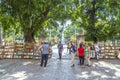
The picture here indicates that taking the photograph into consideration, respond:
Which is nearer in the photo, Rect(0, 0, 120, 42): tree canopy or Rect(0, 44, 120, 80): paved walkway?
Rect(0, 44, 120, 80): paved walkway

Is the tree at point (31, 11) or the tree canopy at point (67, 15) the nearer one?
the tree at point (31, 11)

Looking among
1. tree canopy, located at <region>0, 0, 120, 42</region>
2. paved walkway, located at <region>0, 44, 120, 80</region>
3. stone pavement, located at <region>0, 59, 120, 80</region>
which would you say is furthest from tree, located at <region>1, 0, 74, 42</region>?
stone pavement, located at <region>0, 59, 120, 80</region>

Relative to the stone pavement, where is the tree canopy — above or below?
above

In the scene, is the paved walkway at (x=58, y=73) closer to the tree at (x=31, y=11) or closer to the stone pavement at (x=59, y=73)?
the stone pavement at (x=59, y=73)

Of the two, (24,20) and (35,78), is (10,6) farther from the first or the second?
(35,78)

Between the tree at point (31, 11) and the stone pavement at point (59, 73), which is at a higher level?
the tree at point (31, 11)

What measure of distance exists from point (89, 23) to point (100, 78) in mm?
16808

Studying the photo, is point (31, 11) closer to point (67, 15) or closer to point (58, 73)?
point (67, 15)

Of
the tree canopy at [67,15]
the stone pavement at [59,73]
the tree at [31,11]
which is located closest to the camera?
the stone pavement at [59,73]

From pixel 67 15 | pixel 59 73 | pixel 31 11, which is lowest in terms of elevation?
pixel 59 73

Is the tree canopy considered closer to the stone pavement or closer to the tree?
the tree

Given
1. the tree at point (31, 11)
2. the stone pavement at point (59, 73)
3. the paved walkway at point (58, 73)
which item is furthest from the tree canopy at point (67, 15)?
the stone pavement at point (59, 73)

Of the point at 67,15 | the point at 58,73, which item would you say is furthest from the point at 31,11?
the point at 58,73

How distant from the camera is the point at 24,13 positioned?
25922 millimetres
